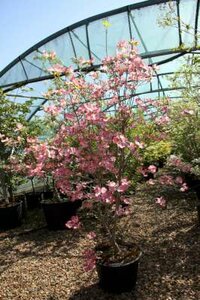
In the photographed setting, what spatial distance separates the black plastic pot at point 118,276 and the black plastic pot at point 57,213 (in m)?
1.98

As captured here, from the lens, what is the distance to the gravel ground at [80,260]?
3.45m

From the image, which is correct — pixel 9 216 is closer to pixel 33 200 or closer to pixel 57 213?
pixel 57 213

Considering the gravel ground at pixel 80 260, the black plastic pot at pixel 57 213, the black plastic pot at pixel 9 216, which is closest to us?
the gravel ground at pixel 80 260

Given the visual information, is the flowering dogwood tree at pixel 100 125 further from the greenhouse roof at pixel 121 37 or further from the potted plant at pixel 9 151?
the greenhouse roof at pixel 121 37

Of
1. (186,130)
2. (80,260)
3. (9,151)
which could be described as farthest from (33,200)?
(80,260)

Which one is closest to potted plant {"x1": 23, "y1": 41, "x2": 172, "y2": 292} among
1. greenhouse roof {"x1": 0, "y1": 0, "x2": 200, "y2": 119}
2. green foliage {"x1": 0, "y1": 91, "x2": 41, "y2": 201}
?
green foliage {"x1": 0, "y1": 91, "x2": 41, "y2": 201}

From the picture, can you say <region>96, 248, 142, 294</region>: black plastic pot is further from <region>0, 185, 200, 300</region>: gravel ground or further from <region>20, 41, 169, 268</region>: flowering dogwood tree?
<region>20, 41, 169, 268</region>: flowering dogwood tree

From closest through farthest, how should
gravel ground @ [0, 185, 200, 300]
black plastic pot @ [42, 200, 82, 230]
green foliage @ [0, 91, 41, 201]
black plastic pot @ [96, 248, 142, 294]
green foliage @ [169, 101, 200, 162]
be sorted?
black plastic pot @ [96, 248, 142, 294], gravel ground @ [0, 185, 200, 300], black plastic pot @ [42, 200, 82, 230], green foliage @ [169, 101, 200, 162], green foliage @ [0, 91, 41, 201]

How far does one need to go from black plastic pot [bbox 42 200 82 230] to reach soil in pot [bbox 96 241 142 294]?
1.94 m

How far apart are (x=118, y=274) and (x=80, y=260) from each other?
0.93 metres

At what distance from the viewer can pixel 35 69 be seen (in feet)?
31.9

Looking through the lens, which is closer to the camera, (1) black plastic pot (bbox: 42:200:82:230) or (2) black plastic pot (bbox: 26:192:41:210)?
(1) black plastic pot (bbox: 42:200:82:230)

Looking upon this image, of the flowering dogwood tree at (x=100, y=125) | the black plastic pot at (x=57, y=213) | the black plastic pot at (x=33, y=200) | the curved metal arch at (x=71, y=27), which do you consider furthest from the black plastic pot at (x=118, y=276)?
the curved metal arch at (x=71, y=27)

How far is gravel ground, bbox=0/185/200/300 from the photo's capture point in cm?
345
